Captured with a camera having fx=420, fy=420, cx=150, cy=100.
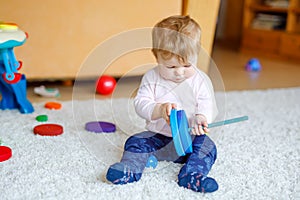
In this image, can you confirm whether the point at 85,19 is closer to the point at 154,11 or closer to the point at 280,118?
the point at 154,11

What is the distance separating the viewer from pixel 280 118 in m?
1.38

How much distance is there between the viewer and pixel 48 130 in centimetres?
113

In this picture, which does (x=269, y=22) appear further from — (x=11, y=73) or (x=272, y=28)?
(x=11, y=73)

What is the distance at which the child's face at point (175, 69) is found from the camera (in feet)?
3.12

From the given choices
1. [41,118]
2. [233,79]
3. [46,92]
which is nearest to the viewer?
[41,118]

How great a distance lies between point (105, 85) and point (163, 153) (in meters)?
0.63

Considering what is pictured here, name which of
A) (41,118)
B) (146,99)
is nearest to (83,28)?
(41,118)

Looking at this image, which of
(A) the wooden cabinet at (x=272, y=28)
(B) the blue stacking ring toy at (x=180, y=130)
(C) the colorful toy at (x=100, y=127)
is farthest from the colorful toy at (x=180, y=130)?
(A) the wooden cabinet at (x=272, y=28)

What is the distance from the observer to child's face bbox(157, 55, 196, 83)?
37.5 inches

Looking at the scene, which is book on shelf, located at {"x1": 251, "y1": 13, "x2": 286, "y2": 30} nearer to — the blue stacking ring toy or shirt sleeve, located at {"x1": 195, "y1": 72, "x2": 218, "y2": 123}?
shirt sleeve, located at {"x1": 195, "y1": 72, "x2": 218, "y2": 123}

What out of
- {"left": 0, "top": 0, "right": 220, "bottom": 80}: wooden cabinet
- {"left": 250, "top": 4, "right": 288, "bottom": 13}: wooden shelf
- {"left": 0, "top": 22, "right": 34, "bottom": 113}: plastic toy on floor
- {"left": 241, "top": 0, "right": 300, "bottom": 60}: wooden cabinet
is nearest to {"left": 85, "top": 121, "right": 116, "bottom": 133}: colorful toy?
{"left": 0, "top": 22, "right": 34, "bottom": 113}: plastic toy on floor

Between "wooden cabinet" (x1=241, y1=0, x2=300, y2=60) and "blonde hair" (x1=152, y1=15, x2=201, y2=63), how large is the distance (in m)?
1.82

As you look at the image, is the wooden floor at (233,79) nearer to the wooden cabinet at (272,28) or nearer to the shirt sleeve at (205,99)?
the wooden cabinet at (272,28)

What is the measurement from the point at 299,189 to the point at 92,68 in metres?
0.91
